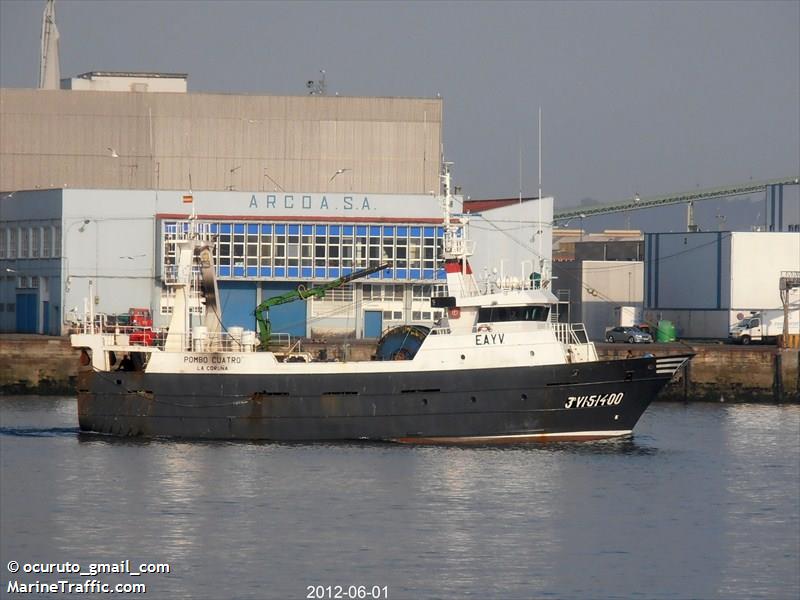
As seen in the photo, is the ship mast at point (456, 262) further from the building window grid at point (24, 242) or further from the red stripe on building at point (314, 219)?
the building window grid at point (24, 242)

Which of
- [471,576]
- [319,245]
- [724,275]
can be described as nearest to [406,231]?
[319,245]

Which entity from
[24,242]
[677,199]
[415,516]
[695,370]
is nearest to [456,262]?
[415,516]

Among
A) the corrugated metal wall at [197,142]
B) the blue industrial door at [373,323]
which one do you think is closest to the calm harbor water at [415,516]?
the blue industrial door at [373,323]

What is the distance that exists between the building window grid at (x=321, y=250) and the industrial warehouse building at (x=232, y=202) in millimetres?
67

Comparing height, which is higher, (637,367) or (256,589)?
(637,367)

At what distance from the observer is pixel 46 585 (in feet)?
90.4

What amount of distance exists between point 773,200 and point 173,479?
56.3m

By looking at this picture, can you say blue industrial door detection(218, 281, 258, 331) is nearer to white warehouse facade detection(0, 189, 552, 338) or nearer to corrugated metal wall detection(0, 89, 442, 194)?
white warehouse facade detection(0, 189, 552, 338)

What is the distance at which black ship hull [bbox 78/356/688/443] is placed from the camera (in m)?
43.6

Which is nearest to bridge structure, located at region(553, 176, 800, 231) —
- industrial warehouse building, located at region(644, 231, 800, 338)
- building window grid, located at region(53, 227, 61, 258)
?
industrial warehouse building, located at region(644, 231, 800, 338)

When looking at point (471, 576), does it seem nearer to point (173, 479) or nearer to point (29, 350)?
point (173, 479)

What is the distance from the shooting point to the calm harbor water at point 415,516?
28.3 m

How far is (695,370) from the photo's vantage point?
62.5 meters

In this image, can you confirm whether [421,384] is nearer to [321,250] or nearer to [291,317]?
A: [291,317]
